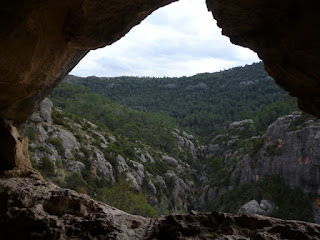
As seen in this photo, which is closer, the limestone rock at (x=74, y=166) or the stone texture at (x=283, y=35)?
the stone texture at (x=283, y=35)

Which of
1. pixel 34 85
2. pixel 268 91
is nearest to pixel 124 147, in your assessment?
pixel 34 85

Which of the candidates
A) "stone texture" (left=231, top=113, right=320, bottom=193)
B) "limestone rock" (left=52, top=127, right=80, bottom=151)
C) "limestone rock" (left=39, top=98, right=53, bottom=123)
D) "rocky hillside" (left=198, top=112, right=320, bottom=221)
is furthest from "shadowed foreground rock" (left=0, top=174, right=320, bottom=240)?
"stone texture" (left=231, top=113, right=320, bottom=193)

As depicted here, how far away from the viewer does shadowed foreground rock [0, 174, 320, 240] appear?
4.77 meters

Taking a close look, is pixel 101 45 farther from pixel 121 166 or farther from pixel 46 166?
pixel 121 166

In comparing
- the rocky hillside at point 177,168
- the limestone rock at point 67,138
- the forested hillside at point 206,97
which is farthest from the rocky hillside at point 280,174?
the limestone rock at point 67,138

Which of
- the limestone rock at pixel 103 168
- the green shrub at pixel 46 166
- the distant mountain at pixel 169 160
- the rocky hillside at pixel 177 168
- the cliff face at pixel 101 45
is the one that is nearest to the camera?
the cliff face at pixel 101 45

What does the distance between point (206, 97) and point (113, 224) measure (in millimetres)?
119725

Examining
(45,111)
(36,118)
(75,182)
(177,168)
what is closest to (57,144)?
(36,118)

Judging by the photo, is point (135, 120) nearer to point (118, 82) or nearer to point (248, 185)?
point (248, 185)

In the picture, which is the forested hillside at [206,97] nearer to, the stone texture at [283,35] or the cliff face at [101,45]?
the stone texture at [283,35]

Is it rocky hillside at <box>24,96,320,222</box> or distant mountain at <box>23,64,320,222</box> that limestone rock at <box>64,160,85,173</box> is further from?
distant mountain at <box>23,64,320,222</box>

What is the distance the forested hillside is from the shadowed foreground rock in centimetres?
6443

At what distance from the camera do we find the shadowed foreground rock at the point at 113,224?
4.77 metres

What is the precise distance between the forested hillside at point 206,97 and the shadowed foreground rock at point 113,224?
64.4m
